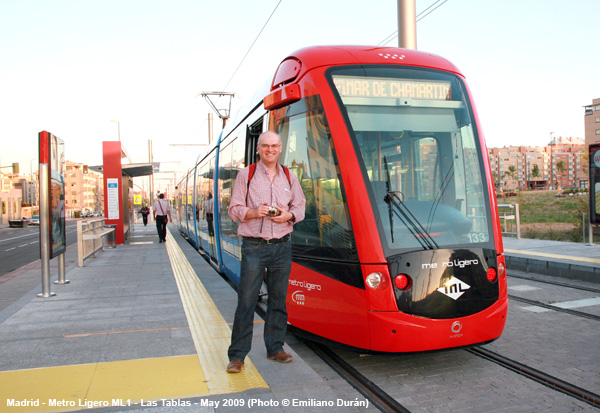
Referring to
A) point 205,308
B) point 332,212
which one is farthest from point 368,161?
point 205,308

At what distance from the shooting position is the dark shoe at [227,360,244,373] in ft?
13.5

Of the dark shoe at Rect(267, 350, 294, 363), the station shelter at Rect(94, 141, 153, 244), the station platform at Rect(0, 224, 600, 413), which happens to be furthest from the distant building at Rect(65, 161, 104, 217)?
the dark shoe at Rect(267, 350, 294, 363)

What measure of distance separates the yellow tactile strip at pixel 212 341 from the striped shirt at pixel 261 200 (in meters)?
1.09

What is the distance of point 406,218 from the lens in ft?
15.3

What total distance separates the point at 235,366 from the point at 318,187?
72.9 inches

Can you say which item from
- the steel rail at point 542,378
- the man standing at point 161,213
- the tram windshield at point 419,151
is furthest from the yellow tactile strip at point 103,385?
the man standing at point 161,213

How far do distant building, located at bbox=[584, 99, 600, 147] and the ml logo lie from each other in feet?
345

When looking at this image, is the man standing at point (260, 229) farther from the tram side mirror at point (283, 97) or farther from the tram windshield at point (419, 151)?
the tram side mirror at point (283, 97)

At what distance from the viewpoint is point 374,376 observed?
459 cm

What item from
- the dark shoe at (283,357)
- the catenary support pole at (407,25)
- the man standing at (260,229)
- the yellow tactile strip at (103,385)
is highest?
the catenary support pole at (407,25)

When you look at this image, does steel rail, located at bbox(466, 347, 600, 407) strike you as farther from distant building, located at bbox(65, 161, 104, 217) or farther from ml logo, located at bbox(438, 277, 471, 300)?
distant building, located at bbox(65, 161, 104, 217)

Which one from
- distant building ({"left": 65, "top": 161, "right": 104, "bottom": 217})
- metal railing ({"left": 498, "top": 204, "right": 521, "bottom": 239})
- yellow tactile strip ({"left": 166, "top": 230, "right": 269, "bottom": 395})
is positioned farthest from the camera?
distant building ({"left": 65, "top": 161, "right": 104, "bottom": 217})

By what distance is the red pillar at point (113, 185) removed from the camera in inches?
737

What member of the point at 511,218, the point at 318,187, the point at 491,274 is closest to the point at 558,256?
the point at 511,218
